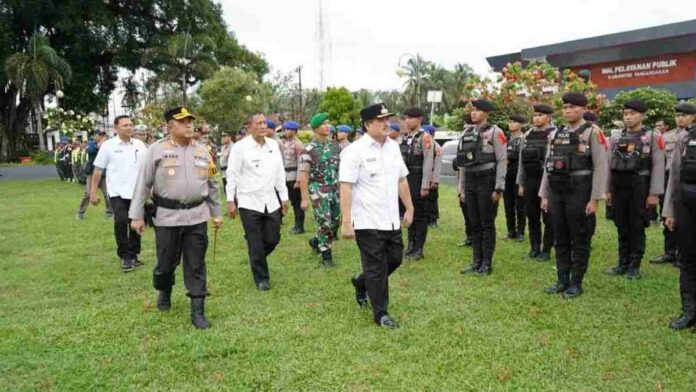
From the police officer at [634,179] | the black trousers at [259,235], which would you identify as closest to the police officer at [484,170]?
the police officer at [634,179]

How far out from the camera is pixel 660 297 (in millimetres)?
5828

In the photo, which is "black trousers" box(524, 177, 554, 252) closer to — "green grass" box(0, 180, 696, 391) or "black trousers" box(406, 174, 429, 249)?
"green grass" box(0, 180, 696, 391)

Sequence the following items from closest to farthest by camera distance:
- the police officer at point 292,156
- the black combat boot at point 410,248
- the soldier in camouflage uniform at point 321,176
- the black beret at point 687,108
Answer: the black beret at point 687,108
the soldier in camouflage uniform at point 321,176
the black combat boot at point 410,248
the police officer at point 292,156

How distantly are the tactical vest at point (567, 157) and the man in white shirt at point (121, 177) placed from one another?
5.16 meters

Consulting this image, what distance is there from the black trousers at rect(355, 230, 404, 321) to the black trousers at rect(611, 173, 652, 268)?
10.5 feet

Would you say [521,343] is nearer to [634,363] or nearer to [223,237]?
[634,363]

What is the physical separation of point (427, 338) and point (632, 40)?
29236 mm

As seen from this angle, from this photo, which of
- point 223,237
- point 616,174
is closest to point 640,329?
point 616,174

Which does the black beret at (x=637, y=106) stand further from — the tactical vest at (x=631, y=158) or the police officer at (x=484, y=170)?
the police officer at (x=484, y=170)

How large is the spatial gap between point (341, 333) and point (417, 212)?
323cm

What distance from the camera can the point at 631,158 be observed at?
6.48 m

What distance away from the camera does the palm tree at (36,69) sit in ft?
108

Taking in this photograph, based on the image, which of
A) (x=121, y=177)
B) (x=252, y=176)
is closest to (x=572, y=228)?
(x=252, y=176)

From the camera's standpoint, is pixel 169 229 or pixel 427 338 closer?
pixel 427 338
